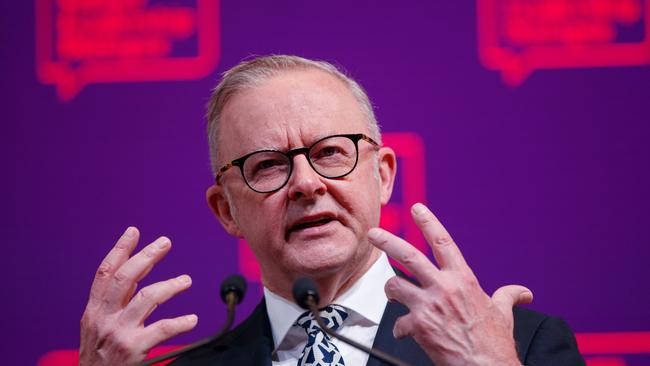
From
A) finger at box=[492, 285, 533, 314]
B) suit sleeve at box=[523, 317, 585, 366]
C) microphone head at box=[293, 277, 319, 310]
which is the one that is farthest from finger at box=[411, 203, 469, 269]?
suit sleeve at box=[523, 317, 585, 366]

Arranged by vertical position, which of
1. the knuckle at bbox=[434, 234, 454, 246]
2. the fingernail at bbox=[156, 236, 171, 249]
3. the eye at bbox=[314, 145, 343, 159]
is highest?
the eye at bbox=[314, 145, 343, 159]

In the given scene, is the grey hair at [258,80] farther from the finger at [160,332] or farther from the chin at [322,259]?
the finger at [160,332]

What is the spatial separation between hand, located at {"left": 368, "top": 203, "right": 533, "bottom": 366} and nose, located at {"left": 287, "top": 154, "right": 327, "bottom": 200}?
31 centimetres

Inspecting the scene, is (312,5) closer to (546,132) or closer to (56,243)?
(546,132)

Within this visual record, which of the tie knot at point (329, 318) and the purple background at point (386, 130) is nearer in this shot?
the tie knot at point (329, 318)

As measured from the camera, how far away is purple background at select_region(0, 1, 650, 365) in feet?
7.76

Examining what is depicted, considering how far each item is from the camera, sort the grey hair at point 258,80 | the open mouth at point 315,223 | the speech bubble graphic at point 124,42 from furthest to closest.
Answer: the speech bubble graphic at point 124,42 < the grey hair at point 258,80 < the open mouth at point 315,223

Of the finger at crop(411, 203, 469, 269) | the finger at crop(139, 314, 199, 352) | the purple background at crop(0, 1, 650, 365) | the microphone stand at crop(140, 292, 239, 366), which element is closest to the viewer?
the microphone stand at crop(140, 292, 239, 366)

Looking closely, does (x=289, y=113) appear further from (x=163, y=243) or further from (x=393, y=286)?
(x=393, y=286)

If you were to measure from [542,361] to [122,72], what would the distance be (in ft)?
4.76

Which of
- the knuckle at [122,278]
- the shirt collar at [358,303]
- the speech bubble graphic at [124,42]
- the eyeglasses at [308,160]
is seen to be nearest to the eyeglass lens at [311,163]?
the eyeglasses at [308,160]

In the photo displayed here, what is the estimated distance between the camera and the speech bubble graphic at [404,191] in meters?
2.38

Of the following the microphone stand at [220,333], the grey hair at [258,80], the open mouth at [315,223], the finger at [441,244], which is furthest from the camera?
the grey hair at [258,80]

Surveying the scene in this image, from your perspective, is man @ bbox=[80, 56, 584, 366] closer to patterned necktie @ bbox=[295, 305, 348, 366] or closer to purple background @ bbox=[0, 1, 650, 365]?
patterned necktie @ bbox=[295, 305, 348, 366]
